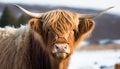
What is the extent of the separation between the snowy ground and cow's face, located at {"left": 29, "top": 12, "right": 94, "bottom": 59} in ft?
32.4

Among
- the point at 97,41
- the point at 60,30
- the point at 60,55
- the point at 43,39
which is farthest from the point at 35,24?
the point at 97,41

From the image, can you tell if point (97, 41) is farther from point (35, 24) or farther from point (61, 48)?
point (61, 48)

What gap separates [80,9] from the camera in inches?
1231

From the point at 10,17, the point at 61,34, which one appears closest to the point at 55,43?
Answer: the point at 61,34

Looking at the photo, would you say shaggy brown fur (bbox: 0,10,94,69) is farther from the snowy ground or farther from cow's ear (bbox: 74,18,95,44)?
the snowy ground

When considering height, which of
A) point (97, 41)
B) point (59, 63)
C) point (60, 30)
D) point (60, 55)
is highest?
point (60, 30)

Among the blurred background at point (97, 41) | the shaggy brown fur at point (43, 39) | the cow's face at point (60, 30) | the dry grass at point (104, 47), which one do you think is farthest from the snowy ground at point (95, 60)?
the cow's face at point (60, 30)

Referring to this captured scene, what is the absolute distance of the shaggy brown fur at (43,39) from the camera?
8.43 m

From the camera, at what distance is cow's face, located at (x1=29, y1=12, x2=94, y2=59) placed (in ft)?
27.0

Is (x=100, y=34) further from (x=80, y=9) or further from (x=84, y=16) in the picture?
(x=84, y=16)

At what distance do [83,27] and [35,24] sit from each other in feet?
2.35

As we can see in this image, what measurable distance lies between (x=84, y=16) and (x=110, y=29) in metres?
23.0

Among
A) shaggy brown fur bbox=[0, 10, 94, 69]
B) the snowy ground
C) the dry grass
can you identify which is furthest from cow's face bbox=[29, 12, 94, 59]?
the dry grass

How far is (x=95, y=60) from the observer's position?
22828 millimetres
